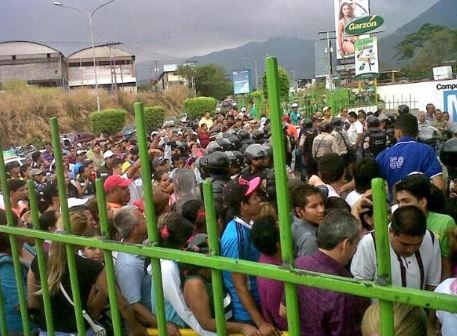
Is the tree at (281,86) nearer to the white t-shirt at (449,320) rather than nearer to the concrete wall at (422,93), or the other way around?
the white t-shirt at (449,320)

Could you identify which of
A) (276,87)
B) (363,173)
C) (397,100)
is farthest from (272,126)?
(397,100)

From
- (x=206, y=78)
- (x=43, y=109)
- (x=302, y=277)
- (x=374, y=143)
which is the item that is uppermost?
(x=206, y=78)

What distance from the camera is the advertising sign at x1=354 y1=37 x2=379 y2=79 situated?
29031 millimetres

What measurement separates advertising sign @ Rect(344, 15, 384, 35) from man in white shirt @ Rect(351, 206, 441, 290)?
3133cm

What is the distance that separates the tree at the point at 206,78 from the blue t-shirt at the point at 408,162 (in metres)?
69.4

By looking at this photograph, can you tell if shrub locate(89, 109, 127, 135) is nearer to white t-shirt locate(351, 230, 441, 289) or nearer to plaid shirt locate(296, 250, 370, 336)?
white t-shirt locate(351, 230, 441, 289)

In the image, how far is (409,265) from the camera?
92.7 inches

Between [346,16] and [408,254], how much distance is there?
4088 centimetres

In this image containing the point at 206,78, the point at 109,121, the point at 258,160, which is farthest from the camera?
the point at 206,78

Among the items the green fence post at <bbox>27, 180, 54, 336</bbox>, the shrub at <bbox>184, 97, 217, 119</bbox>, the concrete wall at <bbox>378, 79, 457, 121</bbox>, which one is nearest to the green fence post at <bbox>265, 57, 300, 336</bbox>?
the green fence post at <bbox>27, 180, 54, 336</bbox>

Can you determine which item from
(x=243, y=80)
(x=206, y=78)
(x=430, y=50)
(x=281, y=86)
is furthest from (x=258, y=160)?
(x=206, y=78)

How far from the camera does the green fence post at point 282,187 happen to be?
1.35 metres

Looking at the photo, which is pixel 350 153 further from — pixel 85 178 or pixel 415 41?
pixel 415 41

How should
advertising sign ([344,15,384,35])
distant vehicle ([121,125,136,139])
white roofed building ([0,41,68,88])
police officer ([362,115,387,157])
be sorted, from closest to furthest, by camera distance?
police officer ([362,115,387,157]), distant vehicle ([121,125,136,139]), advertising sign ([344,15,384,35]), white roofed building ([0,41,68,88])
